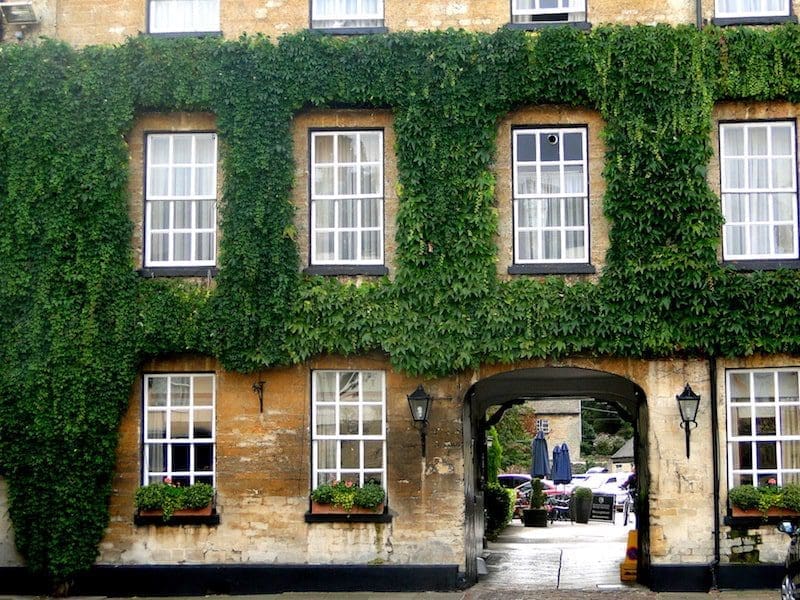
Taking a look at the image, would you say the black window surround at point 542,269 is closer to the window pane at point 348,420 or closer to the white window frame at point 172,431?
the window pane at point 348,420

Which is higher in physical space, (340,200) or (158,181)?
(158,181)

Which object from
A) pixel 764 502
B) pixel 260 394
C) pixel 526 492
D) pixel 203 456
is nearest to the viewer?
pixel 764 502

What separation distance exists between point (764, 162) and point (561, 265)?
3.25 meters

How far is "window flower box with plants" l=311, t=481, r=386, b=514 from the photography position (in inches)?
732

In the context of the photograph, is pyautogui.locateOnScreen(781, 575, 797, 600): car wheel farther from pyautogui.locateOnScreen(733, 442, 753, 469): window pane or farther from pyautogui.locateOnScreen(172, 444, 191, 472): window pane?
pyautogui.locateOnScreen(172, 444, 191, 472): window pane

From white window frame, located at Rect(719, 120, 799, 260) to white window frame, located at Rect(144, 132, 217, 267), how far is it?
7.34 metres

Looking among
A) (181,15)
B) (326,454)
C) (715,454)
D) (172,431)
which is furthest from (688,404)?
(181,15)

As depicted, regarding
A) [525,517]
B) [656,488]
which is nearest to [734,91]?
[656,488]

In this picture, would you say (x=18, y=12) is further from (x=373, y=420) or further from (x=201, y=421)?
(x=373, y=420)

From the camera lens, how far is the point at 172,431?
1933 cm

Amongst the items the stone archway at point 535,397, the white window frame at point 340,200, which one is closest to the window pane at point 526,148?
the white window frame at point 340,200

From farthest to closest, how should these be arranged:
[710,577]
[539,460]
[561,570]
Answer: [539,460] < [561,570] < [710,577]

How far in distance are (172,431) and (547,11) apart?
8.21 m

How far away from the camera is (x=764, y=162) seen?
18.9 meters
